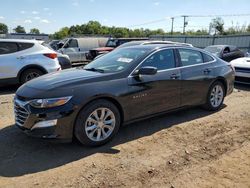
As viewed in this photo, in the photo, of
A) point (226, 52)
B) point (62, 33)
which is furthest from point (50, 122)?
point (62, 33)

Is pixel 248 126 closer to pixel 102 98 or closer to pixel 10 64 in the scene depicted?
pixel 102 98

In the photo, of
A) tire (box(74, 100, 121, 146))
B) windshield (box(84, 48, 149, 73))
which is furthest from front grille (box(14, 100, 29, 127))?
windshield (box(84, 48, 149, 73))

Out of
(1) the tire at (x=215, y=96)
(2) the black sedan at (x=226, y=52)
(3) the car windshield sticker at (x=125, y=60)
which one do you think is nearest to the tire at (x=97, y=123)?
(3) the car windshield sticker at (x=125, y=60)

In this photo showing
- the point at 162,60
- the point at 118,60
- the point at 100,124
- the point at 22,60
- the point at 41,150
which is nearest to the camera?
the point at 41,150

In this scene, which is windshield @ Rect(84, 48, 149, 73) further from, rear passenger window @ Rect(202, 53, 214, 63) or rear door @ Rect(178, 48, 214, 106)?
rear passenger window @ Rect(202, 53, 214, 63)

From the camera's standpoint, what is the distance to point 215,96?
21.1 feet

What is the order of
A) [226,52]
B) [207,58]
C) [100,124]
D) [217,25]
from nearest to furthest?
[100,124] < [207,58] < [226,52] < [217,25]

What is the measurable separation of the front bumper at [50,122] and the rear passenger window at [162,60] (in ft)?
5.60

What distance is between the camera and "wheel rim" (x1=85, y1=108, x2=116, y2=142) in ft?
14.1

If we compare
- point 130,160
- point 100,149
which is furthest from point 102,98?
point 130,160

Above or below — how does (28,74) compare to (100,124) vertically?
above

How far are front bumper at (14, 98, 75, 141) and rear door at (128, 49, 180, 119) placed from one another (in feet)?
3.77

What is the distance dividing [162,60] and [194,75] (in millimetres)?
890

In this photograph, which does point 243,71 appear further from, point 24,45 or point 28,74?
point 24,45
